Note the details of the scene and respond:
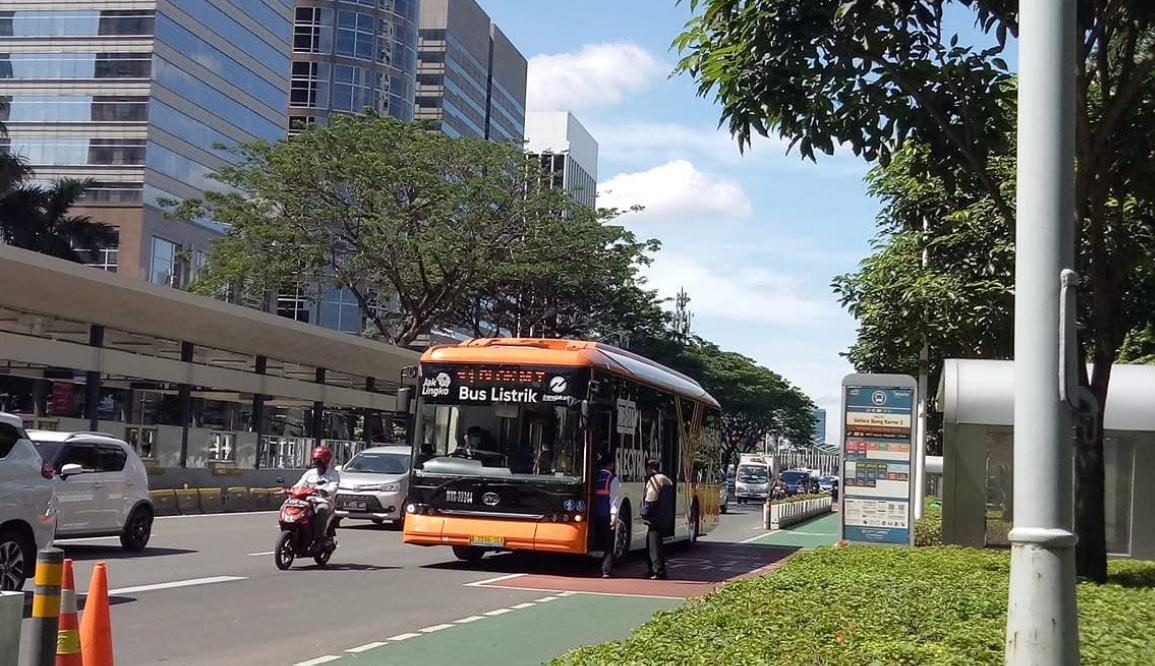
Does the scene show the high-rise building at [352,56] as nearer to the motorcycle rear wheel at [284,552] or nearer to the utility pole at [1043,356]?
the motorcycle rear wheel at [284,552]

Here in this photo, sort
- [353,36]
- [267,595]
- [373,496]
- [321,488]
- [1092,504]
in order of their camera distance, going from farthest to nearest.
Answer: [353,36], [373,496], [321,488], [1092,504], [267,595]

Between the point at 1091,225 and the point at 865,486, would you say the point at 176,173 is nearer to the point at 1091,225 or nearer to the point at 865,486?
the point at 865,486

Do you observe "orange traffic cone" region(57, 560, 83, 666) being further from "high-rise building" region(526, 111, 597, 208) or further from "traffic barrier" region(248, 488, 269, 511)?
"high-rise building" region(526, 111, 597, 208)

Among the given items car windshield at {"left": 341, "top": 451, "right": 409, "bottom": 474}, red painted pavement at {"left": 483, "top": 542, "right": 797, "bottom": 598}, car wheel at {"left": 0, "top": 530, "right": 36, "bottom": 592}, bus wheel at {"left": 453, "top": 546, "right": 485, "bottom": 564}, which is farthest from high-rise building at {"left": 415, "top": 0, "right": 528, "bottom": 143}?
car wheel at {"left": 0, "top": 530, "right": 36, "bottom": 592}

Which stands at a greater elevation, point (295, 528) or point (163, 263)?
point (163, 263)

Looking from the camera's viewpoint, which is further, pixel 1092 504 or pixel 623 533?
pixel 623 533

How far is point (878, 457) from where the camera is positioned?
21.9 meters

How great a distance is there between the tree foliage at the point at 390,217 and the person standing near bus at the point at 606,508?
89.0 ft

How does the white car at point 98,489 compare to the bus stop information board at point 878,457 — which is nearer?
the white car at point 98,489

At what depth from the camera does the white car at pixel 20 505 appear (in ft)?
38.9

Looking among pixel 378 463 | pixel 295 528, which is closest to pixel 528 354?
pixel 295 528

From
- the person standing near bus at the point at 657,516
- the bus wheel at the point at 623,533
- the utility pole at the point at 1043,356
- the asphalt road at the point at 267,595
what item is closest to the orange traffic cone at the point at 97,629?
the asphalt road at the point at 267,595

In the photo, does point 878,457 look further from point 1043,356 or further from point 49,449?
point 1043,356

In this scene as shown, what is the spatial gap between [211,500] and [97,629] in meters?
24.3
